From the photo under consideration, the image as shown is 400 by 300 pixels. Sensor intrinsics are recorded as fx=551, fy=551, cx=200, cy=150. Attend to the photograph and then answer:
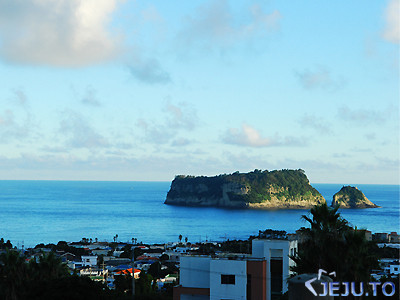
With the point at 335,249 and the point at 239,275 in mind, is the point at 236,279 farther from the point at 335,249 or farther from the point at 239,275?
the point at 335,249

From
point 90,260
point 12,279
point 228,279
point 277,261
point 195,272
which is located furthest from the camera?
point 90,260

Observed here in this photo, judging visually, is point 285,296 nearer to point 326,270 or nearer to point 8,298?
point 326,270

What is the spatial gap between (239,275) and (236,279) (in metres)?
0.32

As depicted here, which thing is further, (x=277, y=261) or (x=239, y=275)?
(x=277, y=261)

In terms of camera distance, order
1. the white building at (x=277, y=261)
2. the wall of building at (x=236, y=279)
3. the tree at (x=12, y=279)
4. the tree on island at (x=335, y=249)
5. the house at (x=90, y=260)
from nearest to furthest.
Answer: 1. the tree on island at (x=335, y=249)
2. the tree at (x=12, y=279)
3. the wall of building at (x=236, y=279)
4. the white building at (x=277, y=261)
5. the house at (x=90, y=260)

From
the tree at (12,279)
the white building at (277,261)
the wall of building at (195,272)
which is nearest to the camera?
the tree at (12,279)

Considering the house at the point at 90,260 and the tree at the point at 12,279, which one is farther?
the house at the point at 90,260

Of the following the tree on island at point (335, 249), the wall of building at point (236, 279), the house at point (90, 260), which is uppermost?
the tree on island at point (335, 249)

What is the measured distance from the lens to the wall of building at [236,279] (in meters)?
33.7

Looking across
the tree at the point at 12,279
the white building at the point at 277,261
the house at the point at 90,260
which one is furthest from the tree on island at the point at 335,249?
the house at the point at 90,260

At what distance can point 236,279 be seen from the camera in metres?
33.8

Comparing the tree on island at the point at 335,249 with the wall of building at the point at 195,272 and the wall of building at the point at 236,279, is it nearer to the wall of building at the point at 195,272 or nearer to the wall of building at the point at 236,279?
the wall of building at the point at 236,279

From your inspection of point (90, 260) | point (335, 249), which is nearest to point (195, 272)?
point (335, 249)

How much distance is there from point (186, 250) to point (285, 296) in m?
91.1
